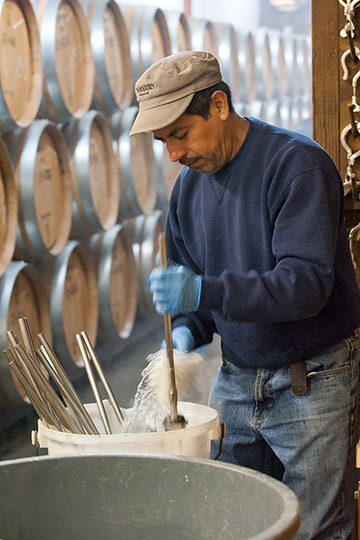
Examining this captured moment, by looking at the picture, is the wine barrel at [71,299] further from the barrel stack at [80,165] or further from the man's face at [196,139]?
the man's face at [196,139]

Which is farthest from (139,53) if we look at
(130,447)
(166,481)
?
(166,481)

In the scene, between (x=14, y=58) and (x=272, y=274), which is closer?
(x=272, y=274)

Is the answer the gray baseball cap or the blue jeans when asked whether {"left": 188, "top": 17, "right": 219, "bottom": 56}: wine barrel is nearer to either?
the gray baseball cap

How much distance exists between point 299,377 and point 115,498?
2.49 feet

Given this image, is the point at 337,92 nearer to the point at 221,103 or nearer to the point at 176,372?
the point at 221,103

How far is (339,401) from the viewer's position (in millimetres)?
1808

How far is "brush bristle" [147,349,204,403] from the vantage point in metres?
1.57

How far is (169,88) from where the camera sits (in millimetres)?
1687

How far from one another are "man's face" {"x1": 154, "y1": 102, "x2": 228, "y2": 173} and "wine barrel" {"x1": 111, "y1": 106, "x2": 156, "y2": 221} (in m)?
2.42

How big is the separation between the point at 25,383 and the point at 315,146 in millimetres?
796

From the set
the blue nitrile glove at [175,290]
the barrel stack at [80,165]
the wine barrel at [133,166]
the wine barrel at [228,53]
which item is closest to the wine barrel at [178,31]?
the barrel stack at [80,165]

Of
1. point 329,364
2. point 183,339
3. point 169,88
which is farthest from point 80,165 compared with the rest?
point 329,364

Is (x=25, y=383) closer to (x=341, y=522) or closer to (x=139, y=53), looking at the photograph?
(x=341, y=522)

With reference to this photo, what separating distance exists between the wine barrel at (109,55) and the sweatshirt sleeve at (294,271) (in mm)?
2465
